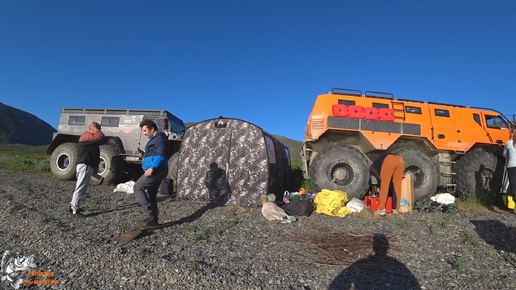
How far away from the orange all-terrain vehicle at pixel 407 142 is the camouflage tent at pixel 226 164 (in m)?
→ 1.87

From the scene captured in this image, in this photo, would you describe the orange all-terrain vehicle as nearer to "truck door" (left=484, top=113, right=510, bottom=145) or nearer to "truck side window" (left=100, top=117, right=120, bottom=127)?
"truck door" (left=484, top=113, right=510, bottom=145)

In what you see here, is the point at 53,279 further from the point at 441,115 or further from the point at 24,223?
the point at 441,115

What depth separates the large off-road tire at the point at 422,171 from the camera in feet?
29.0

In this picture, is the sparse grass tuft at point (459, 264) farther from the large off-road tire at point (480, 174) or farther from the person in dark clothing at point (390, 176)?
the large off-road tire at point (480, 174)

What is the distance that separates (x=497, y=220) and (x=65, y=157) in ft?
47.4

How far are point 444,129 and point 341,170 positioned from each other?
11.9 ft

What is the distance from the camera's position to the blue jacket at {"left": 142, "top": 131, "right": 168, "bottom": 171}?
520 cm

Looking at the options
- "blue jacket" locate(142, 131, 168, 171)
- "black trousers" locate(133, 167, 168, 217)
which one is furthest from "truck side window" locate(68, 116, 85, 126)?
"black trousers" locate(133, 167, 168, 217)

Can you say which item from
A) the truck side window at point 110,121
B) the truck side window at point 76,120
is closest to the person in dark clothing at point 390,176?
the truck side window at point 110,121

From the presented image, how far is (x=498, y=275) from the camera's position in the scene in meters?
3.67

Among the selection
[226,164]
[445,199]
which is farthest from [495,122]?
[226,164]

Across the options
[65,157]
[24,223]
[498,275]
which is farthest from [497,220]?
[65,157]

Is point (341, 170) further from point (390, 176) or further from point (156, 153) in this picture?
point (156, 153)

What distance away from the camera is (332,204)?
23.7ft
